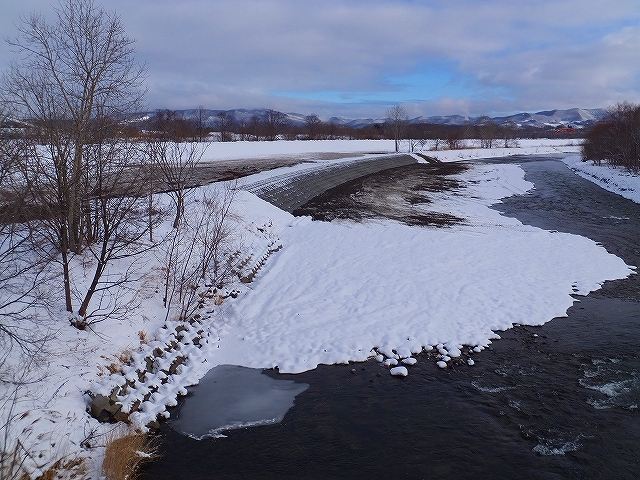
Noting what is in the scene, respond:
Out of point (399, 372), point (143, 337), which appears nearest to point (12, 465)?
point (143, 337)

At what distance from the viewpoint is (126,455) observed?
6062 millimetres

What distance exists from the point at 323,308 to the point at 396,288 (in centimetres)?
226

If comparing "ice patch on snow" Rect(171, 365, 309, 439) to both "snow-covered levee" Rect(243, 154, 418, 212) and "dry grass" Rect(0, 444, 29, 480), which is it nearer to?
"dry grass" Rect(0, 444, 29, 480)

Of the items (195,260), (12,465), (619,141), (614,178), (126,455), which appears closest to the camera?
(12,465)

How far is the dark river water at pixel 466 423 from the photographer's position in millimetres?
6285

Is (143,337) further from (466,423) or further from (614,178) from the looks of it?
(614,178)

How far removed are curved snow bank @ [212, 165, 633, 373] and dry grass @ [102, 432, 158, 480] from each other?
2.83 m

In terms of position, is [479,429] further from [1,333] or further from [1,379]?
[1,333]

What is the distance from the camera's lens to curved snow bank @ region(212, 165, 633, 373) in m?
9.85

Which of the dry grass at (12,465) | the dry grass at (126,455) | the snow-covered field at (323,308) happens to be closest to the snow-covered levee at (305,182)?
the snow-covered field at (323,308)

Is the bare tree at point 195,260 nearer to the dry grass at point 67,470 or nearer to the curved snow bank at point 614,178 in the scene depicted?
the dry grass at point 67,470

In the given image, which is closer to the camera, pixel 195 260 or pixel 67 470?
pixel 67 470

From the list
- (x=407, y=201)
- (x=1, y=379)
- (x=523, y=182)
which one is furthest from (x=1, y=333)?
(x=523, y=182)

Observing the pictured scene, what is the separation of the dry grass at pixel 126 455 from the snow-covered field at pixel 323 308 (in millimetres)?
176
